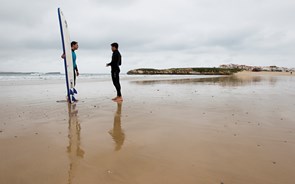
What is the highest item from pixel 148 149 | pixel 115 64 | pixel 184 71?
pixel 184 71

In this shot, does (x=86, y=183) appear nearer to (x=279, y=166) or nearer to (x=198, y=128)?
(x=279, y=166)

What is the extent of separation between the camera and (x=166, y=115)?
207 inches

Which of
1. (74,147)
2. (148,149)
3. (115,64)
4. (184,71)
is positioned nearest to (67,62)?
(115,64)

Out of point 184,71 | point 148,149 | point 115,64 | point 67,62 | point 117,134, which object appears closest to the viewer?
point 148,149

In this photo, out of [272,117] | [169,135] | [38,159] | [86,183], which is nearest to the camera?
[86,183]

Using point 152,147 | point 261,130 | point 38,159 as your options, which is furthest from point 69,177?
point 261,130

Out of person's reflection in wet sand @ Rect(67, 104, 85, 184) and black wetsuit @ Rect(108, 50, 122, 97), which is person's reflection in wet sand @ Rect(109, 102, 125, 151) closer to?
person's reflection in wet sand @ Rect(67, 104, 85, 184)

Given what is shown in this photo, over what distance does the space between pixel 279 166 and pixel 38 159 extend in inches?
118

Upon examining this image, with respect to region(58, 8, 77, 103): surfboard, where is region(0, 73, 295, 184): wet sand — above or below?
below

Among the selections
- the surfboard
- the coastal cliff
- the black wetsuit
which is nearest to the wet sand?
the surfboard

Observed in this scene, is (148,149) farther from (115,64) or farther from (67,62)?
(115,64)

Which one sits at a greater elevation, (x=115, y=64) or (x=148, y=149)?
(x=115, y=64)

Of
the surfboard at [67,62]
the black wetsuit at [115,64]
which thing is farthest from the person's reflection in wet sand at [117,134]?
the black wetsuit at [115,64]

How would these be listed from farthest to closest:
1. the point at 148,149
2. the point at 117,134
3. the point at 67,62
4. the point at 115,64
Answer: the point at 115,64, the point at 67,62, the point at 117,134, the point at 148,149
